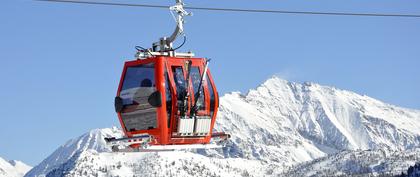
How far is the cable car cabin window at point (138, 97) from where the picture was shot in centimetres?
2736

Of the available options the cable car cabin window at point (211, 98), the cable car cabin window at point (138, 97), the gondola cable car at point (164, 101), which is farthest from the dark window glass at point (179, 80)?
the cable car cabin window at point (211, 98)

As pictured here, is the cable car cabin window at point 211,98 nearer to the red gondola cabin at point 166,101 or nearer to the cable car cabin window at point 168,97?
the red gondola cabin at point 166,101

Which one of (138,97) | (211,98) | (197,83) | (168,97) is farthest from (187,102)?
(138,97)

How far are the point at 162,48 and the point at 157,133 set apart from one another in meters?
2.81

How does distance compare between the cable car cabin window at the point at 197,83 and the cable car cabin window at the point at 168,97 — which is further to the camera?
the cable car cabin window at the point at 197,83

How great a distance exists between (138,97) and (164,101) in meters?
1.09

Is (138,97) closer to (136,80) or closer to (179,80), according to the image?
(136,80)

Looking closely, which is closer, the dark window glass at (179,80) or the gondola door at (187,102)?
the gondola door at (187,102)

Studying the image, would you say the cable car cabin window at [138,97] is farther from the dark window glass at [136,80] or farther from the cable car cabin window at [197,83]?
the cable car cabin window at [197,83]

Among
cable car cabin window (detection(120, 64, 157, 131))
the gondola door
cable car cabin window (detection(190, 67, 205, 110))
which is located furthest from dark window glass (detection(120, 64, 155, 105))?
cable car cabin window (detection(190, 67, 205, 110))

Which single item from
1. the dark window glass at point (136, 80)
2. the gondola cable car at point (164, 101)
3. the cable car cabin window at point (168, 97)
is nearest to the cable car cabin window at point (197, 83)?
the gondola cable car at point (164, 101)

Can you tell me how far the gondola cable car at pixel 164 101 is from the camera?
27.1 m

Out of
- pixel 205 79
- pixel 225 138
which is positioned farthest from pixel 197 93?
pixel 225 138

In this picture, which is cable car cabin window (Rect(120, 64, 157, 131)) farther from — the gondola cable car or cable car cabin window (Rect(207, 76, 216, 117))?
cable car cabin window (Rect(207, 76, 216, 117))
